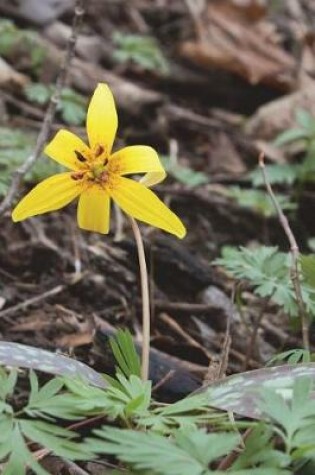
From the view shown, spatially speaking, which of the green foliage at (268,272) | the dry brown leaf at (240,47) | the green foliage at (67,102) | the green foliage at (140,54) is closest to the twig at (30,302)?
the green foliage at (268,272)

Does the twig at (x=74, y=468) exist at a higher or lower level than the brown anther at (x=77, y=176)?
lower

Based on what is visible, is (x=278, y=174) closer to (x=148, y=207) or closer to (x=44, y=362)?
(x=148, y=207)

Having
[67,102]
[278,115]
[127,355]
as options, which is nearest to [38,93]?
[67,102]

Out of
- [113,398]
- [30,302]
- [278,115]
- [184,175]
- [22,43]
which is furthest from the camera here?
[278,115]

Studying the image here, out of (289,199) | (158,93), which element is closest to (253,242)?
(289,199)

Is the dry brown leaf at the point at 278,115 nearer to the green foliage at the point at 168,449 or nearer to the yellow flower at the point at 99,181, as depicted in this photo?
the yellow flower at the point at 99,181

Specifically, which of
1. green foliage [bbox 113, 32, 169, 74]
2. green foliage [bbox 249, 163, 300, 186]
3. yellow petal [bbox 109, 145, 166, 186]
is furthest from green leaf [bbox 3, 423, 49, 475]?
green foliage [bbox 113, 32, 169, 74]

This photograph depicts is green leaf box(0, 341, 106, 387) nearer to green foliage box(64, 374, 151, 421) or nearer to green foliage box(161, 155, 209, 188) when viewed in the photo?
green foliage box(64, 374, 151, 421)
